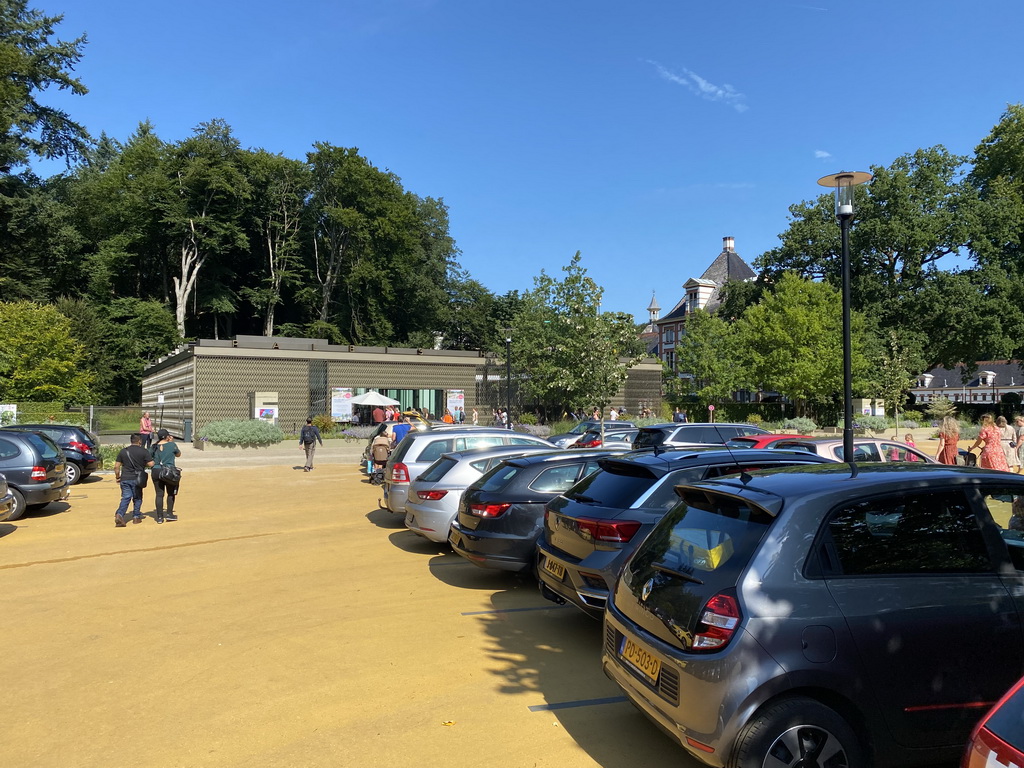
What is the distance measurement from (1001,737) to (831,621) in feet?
3.53

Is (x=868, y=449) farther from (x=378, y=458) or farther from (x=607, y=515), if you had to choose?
(x=378, y=458)

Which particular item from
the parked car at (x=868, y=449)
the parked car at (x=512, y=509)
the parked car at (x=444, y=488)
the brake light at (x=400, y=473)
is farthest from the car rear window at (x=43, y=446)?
the parked car at (x=868, y=449)

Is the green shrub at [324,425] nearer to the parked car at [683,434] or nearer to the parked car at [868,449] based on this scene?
the parked car at [683,434]

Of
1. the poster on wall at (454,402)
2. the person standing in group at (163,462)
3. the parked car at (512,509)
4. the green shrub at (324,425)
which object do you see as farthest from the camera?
the poster on wall at (454,402)

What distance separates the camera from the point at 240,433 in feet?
92.0

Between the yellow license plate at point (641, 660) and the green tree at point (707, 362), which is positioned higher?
the green tree at point (707, 362)

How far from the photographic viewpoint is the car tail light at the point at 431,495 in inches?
362

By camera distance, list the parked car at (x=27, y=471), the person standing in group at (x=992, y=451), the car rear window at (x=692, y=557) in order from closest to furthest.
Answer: the car rear window at (x=692, y=557), the person standing in group at (x=992, y=451), the parked car at (x=27, y=471)

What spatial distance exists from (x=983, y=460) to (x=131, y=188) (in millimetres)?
60278

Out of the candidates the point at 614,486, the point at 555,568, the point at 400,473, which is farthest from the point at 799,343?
the point at 555,568

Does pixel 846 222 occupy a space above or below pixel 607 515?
above

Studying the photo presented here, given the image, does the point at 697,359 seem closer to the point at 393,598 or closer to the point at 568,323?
the point at 568,323

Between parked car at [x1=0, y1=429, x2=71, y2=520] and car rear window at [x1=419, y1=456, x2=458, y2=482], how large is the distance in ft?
27.2

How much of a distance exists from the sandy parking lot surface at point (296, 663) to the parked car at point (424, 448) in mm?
881
